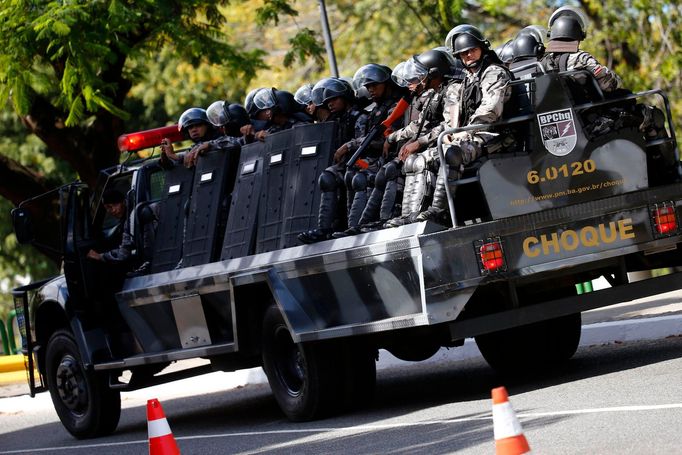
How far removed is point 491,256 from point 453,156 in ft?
2.34

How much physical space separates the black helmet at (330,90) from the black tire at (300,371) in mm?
1837

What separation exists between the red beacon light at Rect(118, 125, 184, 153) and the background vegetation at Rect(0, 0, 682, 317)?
5090mm

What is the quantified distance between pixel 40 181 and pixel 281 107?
9.89 meters

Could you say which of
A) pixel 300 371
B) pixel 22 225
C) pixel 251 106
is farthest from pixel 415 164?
pixel 22 225

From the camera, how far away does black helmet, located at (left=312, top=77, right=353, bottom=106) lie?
10.9m

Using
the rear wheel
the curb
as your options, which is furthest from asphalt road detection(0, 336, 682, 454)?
the curb

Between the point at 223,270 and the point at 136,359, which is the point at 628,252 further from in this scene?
the point at 136,359

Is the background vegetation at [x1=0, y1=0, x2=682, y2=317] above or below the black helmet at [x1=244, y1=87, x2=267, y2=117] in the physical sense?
above

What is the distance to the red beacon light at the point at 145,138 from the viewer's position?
12.2m

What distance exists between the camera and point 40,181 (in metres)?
20.7

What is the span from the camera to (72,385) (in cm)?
1269

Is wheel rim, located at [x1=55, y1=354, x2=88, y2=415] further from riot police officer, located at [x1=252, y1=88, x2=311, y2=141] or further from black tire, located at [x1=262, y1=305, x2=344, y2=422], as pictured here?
riot police officer, located at [x1=252, y1=88, x2=311, y2=141]

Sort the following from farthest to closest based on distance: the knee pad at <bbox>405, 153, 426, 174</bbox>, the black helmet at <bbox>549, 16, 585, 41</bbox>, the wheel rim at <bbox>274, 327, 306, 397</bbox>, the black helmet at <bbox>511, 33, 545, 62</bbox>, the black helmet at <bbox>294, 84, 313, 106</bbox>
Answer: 1. the black helmet at <bbox>294, 84, 313, 106</bbox>
2. the black helmet at <bbox>511, 33, 545, 62</bbox>
3. the wheel rim at <bbox>274, 327, 306, 397</bbox>
4. the black helmet at <bbox>549, 16, 585, 41</bbox>
5. the knee pad at <bbox>405, 153, 426, 174</bbox>

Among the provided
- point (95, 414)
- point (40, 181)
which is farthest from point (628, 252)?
point (40, 181)
